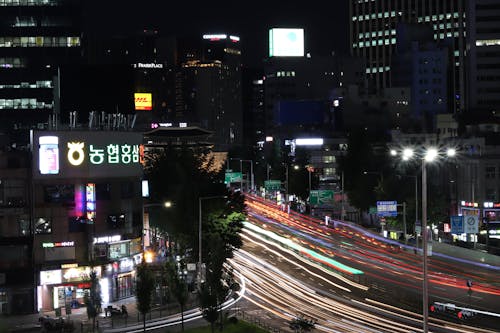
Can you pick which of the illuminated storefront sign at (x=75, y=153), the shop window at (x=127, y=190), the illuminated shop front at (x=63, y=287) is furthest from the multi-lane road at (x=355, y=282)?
the illuminated storefront sign at (x=75, y=153)

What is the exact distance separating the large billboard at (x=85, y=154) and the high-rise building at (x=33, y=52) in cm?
9489

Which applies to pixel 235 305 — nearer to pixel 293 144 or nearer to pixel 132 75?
pixel 132 75

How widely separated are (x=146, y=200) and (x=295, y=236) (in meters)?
18.0

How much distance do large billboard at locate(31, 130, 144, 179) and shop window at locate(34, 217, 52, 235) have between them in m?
3.25

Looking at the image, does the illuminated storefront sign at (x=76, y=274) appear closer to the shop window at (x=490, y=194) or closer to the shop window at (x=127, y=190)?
the shop window at (x=127, y=190)

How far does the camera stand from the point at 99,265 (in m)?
73.2

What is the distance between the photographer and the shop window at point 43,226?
72812mm

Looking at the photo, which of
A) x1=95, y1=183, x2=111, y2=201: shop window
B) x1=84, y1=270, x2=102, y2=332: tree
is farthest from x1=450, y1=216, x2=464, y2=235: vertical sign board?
x1=84, y1=270, x2=102, y2=332: tree

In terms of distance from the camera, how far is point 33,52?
564ft

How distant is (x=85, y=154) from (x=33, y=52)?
10231 centimetres

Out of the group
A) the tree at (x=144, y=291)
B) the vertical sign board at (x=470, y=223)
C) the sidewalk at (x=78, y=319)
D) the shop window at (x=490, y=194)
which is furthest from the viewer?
the shop window at (x=490, y=194)

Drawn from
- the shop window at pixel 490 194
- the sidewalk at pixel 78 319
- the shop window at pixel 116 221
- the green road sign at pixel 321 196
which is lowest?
the sidewalk at pixel 78 319

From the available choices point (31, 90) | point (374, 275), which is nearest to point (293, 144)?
point (31, 90)

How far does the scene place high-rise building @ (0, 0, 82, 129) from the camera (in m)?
170
